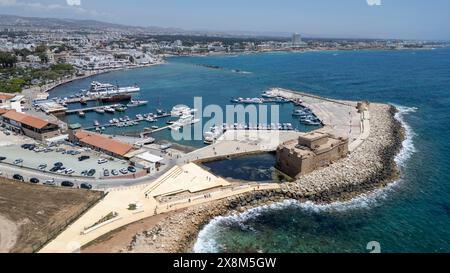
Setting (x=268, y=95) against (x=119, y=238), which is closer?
(x=119, y=238)

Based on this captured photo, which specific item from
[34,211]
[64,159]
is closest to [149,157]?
[64,159]

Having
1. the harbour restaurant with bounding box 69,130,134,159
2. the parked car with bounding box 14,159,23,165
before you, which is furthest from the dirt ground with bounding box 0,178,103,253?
the harbour restaurant with bounding box 69,130,134,159

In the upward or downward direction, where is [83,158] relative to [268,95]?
downward

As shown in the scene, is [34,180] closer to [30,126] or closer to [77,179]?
[77,179]

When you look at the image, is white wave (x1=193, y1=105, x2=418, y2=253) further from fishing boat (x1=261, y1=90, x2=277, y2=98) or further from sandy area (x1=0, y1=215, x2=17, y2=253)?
fishing boat (x1=261, y1=90, x2=277, y2=98)

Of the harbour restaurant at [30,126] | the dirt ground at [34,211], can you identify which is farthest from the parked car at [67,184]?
the harbour restaurant at [30,126]

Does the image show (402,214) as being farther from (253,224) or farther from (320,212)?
(253,224)
